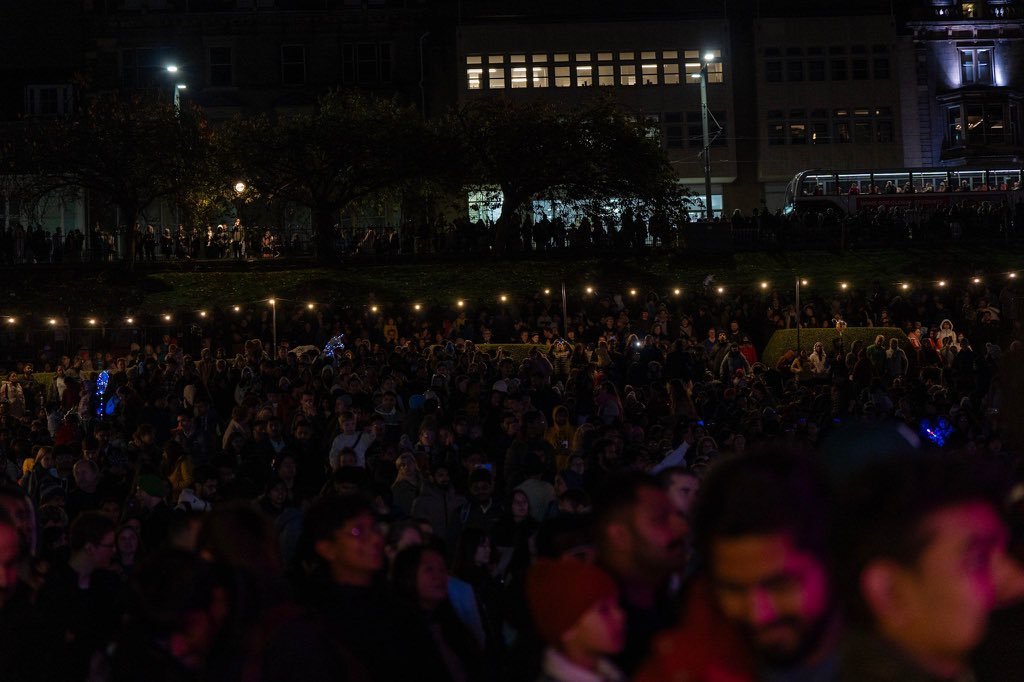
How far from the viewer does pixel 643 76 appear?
5547cm

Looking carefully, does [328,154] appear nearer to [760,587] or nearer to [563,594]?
[563,594]

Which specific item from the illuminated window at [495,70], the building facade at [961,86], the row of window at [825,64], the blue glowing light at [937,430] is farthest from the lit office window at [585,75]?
the blue glowing light at [937,430]

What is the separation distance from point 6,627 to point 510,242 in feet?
123

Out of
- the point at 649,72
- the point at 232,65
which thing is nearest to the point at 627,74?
the point at 649,72

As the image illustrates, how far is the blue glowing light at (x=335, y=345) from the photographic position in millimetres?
25172

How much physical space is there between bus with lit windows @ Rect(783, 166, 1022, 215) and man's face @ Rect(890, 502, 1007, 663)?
42.3 meters

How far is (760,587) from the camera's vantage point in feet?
10.2

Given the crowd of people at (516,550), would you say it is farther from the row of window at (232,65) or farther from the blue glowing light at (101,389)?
the row of window at (232,65)

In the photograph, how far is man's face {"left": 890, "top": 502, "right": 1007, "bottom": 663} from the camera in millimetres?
2875

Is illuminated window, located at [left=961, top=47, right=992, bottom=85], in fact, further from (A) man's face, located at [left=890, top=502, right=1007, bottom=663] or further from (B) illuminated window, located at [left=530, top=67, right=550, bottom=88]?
(A) man's face, located at [left=890, top=502, right=1007, bottom=663]

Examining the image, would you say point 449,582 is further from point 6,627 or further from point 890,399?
point 890,399

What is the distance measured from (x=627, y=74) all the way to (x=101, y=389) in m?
37.8

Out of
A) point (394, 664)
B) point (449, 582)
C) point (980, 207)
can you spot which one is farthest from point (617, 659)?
point (980, 207)

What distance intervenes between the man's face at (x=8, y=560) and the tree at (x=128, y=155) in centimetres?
3693
